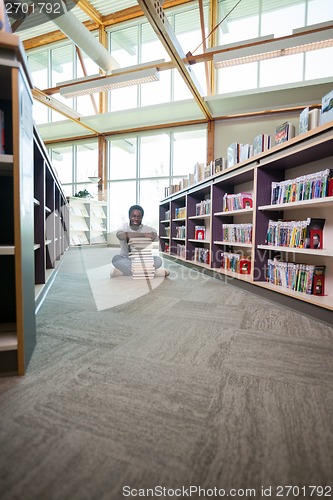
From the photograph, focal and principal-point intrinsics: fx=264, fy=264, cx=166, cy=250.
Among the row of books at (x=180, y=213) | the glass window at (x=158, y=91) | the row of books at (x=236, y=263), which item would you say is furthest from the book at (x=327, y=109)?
the glass window at (x=158, y=91)

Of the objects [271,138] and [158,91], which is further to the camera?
[158,91]

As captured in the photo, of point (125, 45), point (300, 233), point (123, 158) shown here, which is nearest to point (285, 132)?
point (300, 233)

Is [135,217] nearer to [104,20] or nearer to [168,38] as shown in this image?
[168,38]

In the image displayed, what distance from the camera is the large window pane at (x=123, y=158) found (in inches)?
376

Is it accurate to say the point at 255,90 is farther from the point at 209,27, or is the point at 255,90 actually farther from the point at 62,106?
the point at 62,106

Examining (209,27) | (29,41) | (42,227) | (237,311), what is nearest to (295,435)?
(237,311)

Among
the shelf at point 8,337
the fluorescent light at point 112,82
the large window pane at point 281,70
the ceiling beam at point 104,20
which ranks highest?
the ceiling beam at point 104,20

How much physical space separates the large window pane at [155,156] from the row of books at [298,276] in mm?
6975

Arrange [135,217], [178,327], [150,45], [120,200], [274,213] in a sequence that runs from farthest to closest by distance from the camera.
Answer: [120,200]
[150,45]
[135,217]
[274,213]
[178,327]

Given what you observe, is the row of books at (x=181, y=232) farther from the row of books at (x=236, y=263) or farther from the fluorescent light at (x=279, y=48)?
the fluorescent light at (x=279, y=48)

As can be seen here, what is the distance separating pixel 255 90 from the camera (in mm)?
6656

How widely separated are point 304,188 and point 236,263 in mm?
1360

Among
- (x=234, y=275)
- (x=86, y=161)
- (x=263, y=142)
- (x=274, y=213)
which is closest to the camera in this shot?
(x=274, y=213)

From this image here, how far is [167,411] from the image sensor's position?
37.5 inches
